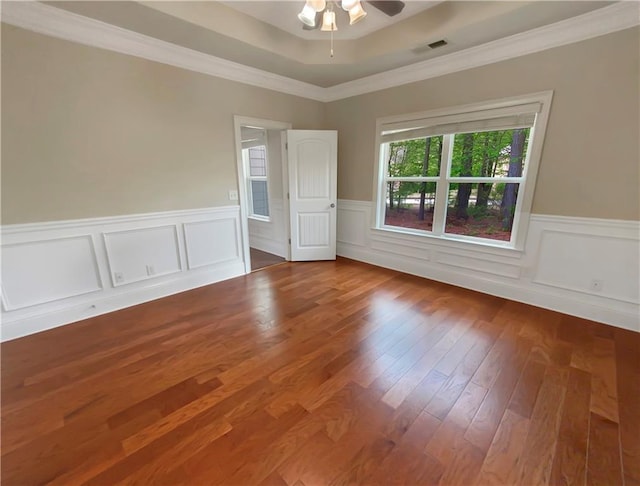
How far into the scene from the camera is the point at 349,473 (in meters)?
1.32

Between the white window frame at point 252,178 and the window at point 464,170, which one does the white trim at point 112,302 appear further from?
the window at point 464,170

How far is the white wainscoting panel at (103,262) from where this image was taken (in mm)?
2406

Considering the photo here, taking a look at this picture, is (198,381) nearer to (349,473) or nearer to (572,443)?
(349,473)

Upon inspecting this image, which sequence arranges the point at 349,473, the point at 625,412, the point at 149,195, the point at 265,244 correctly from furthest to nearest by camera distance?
the point at 265,244, the point at 149,195, the point at 625,412, the point at 349,473

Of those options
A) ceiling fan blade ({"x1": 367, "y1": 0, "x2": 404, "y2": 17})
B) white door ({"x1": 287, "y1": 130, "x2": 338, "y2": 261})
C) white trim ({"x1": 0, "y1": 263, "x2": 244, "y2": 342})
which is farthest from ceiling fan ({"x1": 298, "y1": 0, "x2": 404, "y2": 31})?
white trim ({"x1": 0, "y1": 263, "x2": 244, "y2": 342})

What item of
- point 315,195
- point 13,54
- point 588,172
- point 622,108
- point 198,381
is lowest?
point 198,381

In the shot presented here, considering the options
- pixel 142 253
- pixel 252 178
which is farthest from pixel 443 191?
pixel 142 253

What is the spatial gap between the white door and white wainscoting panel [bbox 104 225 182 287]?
5.81 ft

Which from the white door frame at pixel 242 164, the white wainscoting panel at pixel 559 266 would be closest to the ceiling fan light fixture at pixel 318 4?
the white door frame at pixel 242 164

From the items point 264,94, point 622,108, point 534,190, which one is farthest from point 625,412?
point 264,94

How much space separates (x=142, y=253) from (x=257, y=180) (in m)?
2.59

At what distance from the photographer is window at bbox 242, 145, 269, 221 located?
5.02 m

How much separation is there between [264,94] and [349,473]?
4067 millimetres

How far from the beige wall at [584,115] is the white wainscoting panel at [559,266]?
17cm
